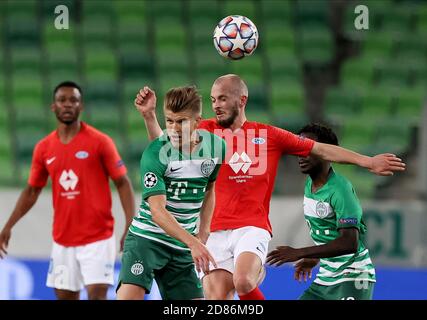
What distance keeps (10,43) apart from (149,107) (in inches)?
330

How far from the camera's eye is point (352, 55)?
14.5 meters

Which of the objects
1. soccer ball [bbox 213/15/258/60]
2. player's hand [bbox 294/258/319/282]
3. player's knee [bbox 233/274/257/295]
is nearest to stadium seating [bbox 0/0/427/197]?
soccer ball [bbox 213/15/258/60]

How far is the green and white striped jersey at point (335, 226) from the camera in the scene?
630 centimetres

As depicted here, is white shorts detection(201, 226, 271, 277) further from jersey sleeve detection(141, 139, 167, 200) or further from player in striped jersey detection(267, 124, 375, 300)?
jersey sleeve detection(141, 139, 167, 200)

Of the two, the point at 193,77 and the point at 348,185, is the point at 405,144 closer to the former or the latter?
the point at 193,77

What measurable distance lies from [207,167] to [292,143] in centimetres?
74

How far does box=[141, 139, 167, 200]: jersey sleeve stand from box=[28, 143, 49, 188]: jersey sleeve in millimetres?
2565

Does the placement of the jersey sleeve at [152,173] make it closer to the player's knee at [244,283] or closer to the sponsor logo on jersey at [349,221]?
the player's knee at [244,283]

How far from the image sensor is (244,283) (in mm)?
6391

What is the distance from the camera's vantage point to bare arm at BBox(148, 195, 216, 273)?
525 centimetres

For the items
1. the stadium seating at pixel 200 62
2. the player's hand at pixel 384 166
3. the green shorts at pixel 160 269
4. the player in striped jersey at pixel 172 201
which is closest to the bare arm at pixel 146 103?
the player in striped jersey at pixel 172 201

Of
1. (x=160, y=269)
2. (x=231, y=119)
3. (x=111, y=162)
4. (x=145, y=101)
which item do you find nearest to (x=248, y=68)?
(x=111, y=162)

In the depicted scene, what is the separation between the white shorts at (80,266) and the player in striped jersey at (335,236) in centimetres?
220
